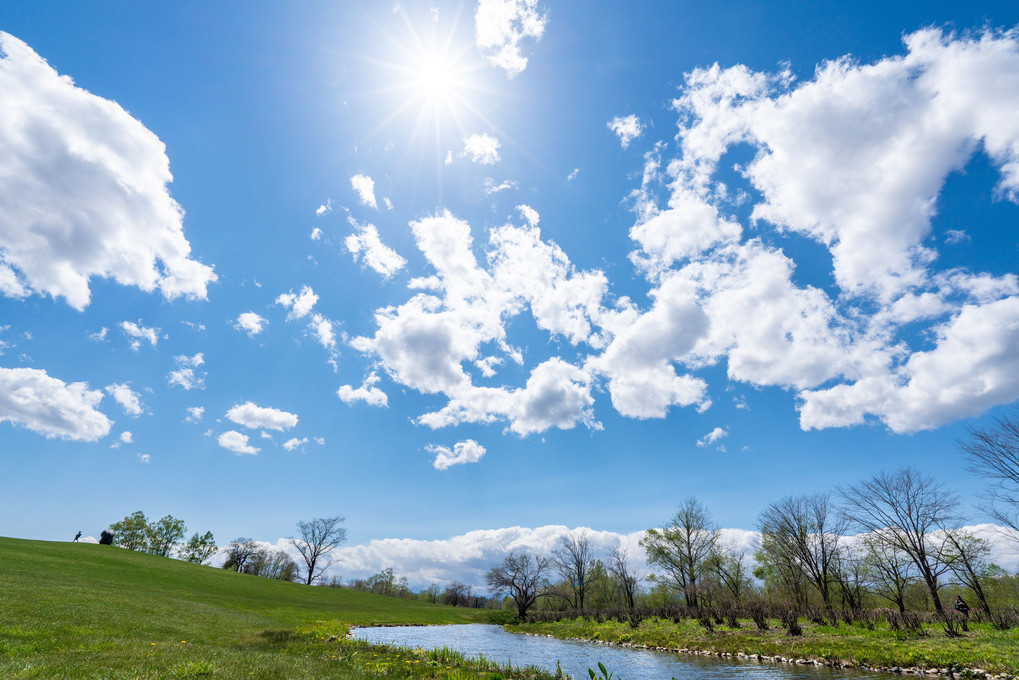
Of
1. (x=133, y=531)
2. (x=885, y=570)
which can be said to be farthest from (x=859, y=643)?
(x=133, y=531)

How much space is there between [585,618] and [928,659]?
56.7 m

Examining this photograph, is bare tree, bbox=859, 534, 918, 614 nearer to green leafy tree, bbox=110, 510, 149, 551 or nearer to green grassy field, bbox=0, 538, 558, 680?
green grassy field, bbox=0, 538, 558, 680

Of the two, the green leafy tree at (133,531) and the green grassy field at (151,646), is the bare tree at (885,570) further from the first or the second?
the green leafy tree at (133,531)

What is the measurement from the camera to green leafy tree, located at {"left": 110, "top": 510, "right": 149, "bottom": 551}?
10381cm

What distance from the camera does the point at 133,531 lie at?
→ 10512cm

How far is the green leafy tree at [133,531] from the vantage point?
104 metres

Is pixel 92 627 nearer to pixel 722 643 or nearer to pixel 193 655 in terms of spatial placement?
pixel 193 655

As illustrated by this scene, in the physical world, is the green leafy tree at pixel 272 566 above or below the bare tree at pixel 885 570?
below

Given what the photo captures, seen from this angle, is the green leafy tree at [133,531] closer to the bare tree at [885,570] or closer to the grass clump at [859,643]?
the grass clump at [859,643]

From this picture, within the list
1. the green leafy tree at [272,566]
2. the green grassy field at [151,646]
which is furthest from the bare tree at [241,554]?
the green grassy field at [151,646]

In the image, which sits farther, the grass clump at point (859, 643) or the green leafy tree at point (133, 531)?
the green leafy tree at point (133, 531)

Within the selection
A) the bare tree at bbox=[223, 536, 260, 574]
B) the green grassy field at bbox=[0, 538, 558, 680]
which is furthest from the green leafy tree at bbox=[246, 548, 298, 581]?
the green grassy field at bbox=[0, 538, 558, 680]

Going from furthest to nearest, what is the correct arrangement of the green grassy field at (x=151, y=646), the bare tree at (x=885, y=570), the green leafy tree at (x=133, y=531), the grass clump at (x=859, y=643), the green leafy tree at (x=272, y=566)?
the green leafy tree at (x=272, y=566) → the green leafy tree at (x=133, y=531) → the bare tree at (x=885, y=570) → the grass clump at (x=859, y=643) → the green grassy field at (x=151, y=646)

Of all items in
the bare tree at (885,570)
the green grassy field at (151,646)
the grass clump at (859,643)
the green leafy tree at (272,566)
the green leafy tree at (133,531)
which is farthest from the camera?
the green leafy tree at (272,566)
